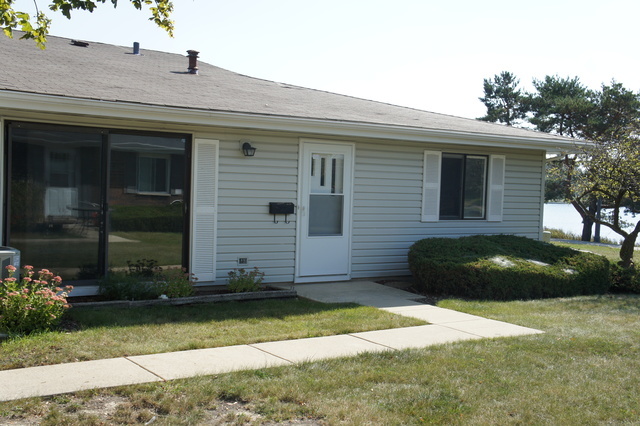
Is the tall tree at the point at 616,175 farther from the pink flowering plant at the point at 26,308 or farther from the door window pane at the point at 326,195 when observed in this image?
the pink flowering plant at the point at 26,308

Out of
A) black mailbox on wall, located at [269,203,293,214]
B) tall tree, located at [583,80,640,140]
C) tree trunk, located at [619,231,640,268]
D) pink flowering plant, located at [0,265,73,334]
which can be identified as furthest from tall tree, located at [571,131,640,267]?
tall tree, located at [583,80,640,140]

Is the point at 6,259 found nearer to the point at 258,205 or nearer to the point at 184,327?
the point at 184,327

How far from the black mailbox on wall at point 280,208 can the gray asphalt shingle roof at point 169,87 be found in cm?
138

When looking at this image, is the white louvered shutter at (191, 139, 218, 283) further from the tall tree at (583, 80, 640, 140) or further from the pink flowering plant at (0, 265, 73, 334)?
the tall tree at (583, 80, 640, 140)

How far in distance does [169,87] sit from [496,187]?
20.1 ft

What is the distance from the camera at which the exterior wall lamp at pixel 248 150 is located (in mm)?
8891

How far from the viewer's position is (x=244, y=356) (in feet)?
17.6

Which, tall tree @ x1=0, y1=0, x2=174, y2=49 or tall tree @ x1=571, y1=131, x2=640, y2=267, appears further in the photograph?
tall tree @ x1=571, y1=131, x2=640, y2=267

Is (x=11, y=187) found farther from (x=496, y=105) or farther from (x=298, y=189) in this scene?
(x=496, y=105)

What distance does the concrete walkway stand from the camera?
446cm

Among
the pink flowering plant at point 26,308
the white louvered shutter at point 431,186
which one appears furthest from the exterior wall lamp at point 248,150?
the pink flowering plant at point 26,308

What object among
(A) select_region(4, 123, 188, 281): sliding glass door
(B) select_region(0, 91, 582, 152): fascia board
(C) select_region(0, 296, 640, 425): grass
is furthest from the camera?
(A) select_region(4, 123, 188, 281): sliding glass door

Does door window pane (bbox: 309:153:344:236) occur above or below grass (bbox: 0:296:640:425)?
above

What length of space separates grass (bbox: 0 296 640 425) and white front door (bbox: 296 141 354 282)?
13.1ft
